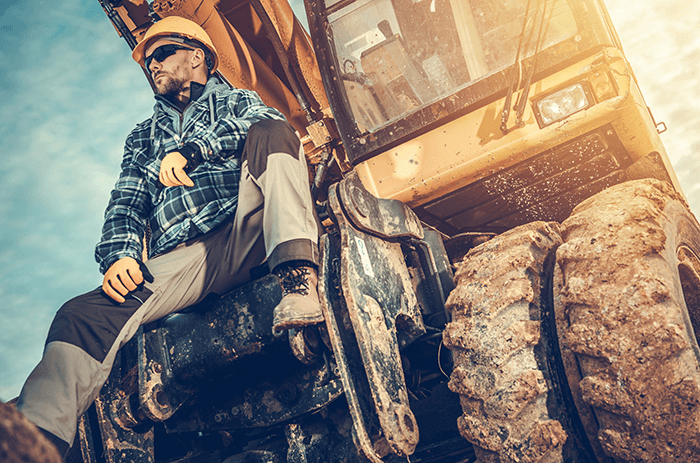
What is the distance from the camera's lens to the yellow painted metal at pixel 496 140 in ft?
6.47

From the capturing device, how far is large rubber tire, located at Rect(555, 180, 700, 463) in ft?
3.80

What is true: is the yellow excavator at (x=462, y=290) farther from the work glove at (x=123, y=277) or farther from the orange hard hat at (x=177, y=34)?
the orange hard hat at (x=177, y=34)

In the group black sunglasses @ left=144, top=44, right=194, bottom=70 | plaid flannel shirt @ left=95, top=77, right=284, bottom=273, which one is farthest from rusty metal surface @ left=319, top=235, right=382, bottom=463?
black sunglasses @ left=144, top=44, right=194, bottom=70

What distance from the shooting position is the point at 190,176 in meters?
2.19

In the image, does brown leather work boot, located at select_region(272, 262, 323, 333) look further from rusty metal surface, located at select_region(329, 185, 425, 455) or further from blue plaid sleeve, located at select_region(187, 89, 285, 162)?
blue plaid sleeve, located at select_region(187, 89, 285, 162)

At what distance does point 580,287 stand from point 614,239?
0.62 feet

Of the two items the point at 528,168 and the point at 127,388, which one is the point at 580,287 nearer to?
the point at 528,168

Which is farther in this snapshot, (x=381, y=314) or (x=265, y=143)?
(x=265, y=143)

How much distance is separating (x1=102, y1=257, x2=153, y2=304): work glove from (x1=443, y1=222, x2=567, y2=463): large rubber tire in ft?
4.45

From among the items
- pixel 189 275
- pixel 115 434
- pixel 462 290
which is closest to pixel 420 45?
pixel 462 290

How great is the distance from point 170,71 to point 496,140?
1859 millimetres

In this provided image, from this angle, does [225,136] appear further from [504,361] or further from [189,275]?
[504,361]

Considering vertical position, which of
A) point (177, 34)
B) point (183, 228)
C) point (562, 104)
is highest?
point (177, 34)

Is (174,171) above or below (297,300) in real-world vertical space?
above
